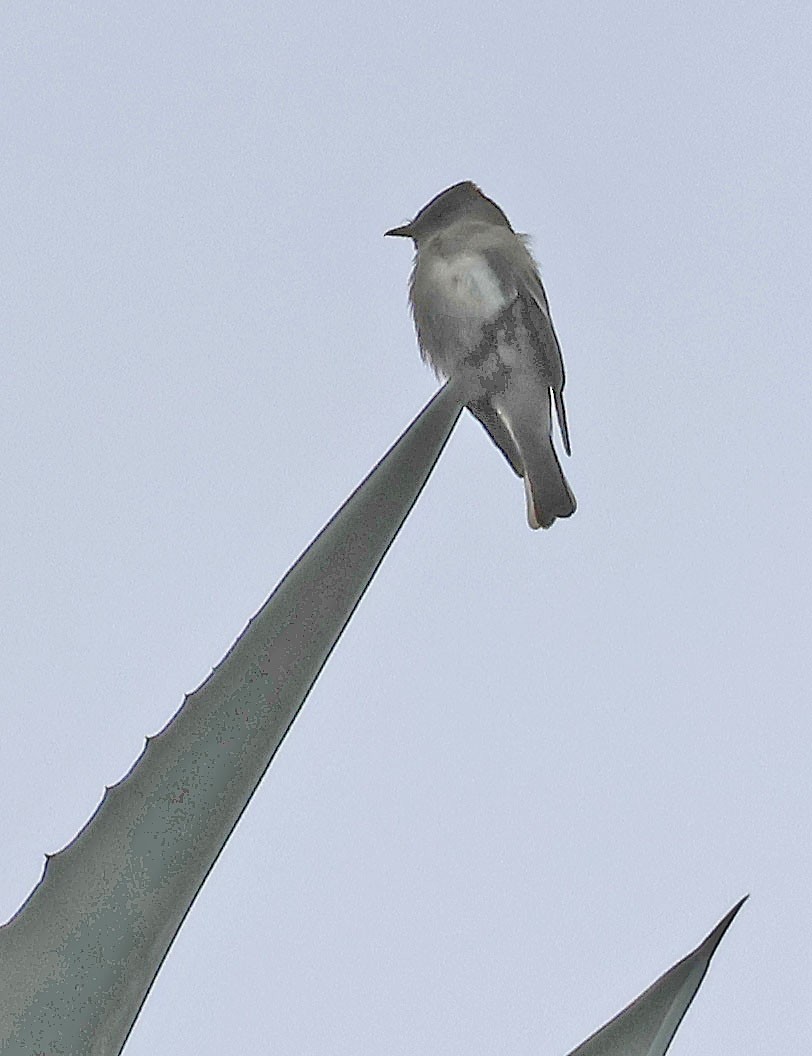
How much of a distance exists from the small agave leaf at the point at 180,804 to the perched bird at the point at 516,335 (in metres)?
2.35

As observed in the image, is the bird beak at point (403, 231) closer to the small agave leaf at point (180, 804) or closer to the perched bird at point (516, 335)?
the perched bird at point (516, 335)

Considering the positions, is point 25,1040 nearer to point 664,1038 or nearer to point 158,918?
point 158,918

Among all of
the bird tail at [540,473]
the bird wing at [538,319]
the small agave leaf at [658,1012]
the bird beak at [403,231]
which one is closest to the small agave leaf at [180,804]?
the small agave leaf at [658,1012]

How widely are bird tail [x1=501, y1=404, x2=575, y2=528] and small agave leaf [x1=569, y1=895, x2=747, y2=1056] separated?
2.68 meters

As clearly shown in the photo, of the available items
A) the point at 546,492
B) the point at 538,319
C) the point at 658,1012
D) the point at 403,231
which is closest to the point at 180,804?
the point at 658,1012

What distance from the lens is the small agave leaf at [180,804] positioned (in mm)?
598

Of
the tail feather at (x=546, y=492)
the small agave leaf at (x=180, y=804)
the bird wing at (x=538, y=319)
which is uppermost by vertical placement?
the bird wing at (x=538, y=319)

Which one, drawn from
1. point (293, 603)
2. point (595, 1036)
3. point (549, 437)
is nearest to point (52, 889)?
point (293, 603)

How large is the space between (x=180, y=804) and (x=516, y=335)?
252 cm

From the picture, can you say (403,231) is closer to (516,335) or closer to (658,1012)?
(516,335)

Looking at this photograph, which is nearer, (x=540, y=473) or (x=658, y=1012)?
(x=658, y=1012)

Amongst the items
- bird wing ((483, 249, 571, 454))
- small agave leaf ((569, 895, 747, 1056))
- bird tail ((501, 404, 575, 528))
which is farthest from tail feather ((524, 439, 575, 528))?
small agave leaf ((569, 895, 747, 1056))

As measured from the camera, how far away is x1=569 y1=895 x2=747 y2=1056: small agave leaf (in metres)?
0.69

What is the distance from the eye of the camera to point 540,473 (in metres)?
3.45
